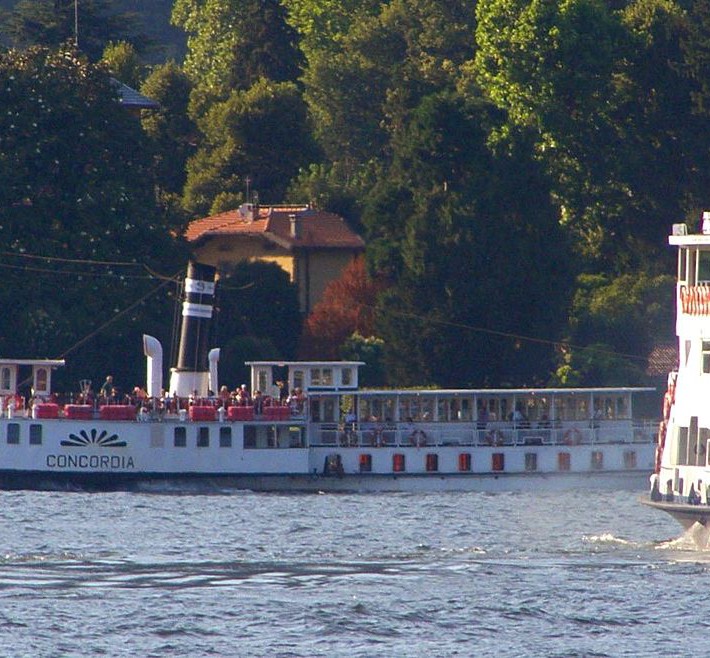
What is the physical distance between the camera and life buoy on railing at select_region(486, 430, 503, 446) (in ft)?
247

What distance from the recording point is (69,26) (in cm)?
13800

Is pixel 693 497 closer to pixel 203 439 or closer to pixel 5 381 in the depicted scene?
pixel 203 439

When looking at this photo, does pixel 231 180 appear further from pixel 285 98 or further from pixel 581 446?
pixel 581 446

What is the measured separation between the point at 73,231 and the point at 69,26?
1983 inches

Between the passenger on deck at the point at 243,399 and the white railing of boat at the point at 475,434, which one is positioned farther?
the white railing of boat at the point at 475,434

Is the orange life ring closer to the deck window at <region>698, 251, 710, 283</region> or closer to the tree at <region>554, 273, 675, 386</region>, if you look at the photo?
the tree at <region>554, 273, 675, 386</region>

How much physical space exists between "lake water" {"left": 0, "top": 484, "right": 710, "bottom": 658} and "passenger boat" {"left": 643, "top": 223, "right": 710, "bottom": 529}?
1216 millimetres

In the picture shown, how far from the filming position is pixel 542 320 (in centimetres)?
9412

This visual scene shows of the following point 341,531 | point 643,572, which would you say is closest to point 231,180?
point 341,531

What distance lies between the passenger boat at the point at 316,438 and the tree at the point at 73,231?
1026cm

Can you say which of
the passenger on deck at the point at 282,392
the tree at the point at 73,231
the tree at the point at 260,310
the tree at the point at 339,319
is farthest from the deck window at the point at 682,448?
the tree at the point at 339,319

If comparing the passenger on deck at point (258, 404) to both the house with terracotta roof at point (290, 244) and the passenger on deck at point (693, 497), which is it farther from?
the house with terracotta roof at point (290, 244)

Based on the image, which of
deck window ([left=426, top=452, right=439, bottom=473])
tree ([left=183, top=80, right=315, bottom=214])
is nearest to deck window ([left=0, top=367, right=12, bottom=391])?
deck window ([left=426, top=452, right=439, bottom=473])

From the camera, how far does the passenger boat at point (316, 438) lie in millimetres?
73250
